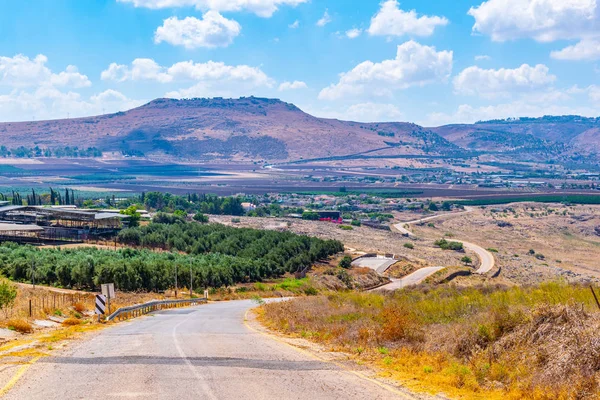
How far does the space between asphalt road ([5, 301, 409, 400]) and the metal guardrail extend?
13.3 meters

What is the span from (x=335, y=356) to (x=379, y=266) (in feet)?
231

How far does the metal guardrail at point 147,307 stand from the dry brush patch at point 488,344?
14.4 meters

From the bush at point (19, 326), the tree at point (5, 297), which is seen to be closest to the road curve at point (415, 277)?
the tree at point (5, 297)

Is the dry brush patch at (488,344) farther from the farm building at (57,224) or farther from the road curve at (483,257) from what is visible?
the farm building at (57,224)

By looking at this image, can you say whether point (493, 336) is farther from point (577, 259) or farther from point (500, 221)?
point (500, 221)

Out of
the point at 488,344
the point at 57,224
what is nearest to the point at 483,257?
the point at 57,224

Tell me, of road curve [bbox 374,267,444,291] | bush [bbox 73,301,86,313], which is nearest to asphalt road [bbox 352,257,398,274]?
road curve [bbox 374,267,444,291]

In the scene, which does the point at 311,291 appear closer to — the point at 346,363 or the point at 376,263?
the point at 376,263

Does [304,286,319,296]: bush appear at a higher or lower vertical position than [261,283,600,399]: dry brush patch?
lower

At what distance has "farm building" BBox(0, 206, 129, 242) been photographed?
94.3 m

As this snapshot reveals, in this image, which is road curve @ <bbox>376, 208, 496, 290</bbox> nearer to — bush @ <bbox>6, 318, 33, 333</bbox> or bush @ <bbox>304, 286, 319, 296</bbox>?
bush @ <bbox>304, 286, 319, 296</bbox>

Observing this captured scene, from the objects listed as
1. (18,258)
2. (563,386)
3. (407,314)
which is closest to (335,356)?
(407,314)

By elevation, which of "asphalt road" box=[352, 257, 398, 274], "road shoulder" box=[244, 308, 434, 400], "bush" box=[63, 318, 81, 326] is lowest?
"asphalt road" box=[352, 257, 398, 274]

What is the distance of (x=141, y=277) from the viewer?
188 feet
